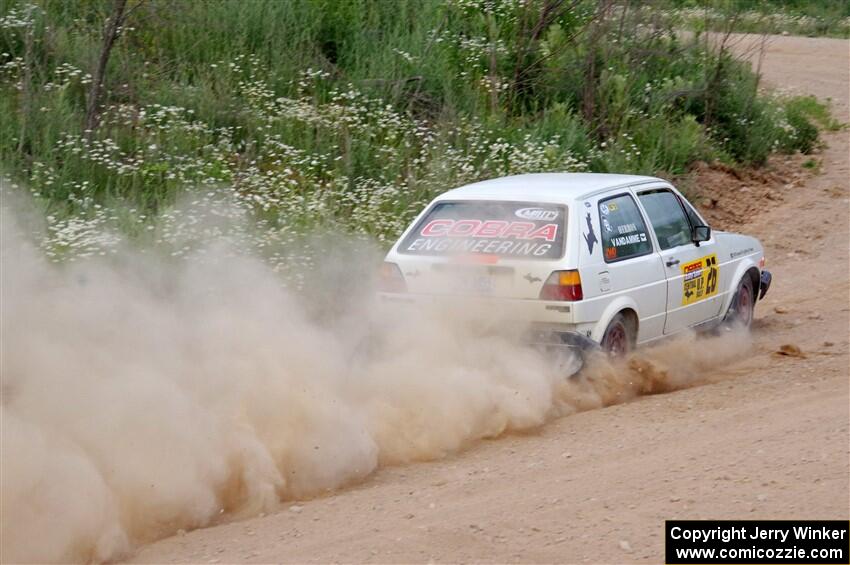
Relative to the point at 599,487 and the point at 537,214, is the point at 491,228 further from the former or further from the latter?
the point at 599,487

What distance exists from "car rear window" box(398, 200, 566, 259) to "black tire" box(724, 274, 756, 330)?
8.31 ft

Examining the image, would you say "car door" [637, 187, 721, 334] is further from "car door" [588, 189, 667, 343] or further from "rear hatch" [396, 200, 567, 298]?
"rear hatch" [396, 200, 567, 298]

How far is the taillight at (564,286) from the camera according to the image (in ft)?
25.0

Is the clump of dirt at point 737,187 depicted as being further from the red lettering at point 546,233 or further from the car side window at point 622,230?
the red lettering at point 546,233

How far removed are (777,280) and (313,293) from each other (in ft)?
19.8

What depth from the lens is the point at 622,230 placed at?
829cm

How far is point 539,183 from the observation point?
847cm

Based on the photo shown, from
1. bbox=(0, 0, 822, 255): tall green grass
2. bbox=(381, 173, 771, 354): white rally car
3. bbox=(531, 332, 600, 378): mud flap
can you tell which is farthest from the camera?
bbox=(0, 0, 822, 255): tall green grass

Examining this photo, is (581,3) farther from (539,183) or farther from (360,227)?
(539,183)

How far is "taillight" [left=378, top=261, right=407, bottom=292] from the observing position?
8.09 meters

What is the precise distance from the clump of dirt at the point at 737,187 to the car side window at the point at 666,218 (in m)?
5.76

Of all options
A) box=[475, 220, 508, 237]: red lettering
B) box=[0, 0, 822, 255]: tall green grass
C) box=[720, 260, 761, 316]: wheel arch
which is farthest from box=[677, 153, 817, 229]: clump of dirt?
box=[475, 220, 508, 237]: red lettering

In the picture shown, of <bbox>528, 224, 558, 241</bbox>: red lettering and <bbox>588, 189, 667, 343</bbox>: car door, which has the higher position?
<bbox>528, 224, 558, 241</bbox>: red lettering

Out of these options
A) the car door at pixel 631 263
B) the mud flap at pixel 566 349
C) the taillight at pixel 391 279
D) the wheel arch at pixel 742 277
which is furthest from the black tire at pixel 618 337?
the wheel arch at pixel 742 277
